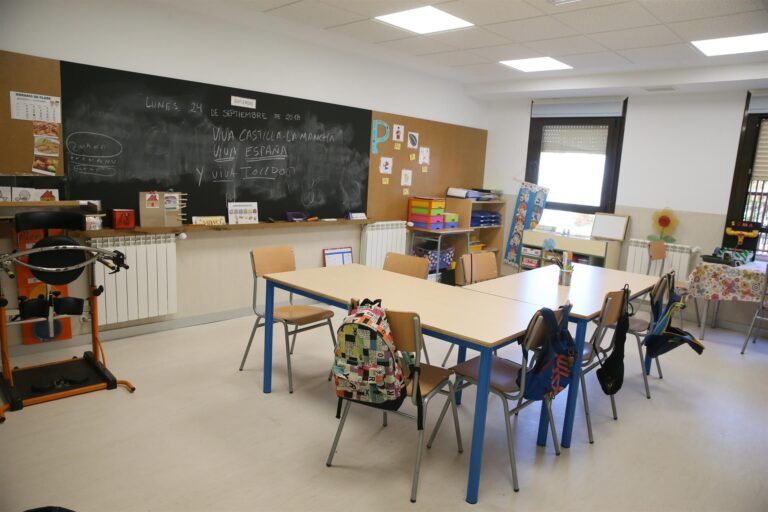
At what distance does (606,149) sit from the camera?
6.75 m

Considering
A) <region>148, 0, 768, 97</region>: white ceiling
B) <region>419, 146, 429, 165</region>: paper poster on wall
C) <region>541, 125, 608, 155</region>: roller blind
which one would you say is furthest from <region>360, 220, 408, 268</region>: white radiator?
<region>541, 125, 608, 155</region>: roller blind

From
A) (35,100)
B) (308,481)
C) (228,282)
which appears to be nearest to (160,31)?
(35,100)

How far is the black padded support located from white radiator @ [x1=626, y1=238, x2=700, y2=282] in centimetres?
597

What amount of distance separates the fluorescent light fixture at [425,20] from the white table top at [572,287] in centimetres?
215

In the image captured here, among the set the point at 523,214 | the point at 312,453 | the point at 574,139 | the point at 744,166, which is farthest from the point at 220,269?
the point at 744,166

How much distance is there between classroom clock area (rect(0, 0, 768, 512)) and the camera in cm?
261

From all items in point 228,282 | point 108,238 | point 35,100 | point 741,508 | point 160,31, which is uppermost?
point 160,31

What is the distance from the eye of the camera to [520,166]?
7.52 m

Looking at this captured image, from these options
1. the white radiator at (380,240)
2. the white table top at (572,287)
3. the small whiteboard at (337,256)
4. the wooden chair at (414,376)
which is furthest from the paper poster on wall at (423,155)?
the wooden chair at (414,376)

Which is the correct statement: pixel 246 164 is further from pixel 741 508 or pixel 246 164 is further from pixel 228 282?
pixel 741 508

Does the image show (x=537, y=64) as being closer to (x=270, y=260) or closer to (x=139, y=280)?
(x=270, y=260)

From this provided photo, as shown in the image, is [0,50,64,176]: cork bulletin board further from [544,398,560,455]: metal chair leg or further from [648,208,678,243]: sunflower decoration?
[648,208,678,243]: sunflower decoration

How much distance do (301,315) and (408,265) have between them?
924 mm

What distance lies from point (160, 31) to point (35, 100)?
1.13 metres
